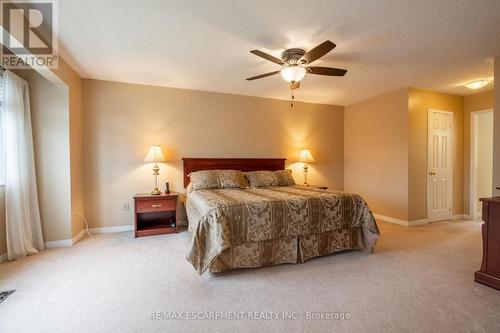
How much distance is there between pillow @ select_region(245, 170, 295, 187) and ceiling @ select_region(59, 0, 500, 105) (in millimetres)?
1599

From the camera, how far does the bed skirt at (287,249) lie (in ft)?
7.92

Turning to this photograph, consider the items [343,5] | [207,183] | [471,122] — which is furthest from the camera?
[471,122]

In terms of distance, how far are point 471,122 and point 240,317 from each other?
18.7 ft

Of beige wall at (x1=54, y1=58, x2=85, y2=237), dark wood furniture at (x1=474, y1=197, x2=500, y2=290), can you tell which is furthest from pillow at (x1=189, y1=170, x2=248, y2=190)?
dark wood furniture at (x1=474, y1=197, x2=500, y2=290)

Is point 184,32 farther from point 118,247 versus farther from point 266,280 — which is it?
point 118,247

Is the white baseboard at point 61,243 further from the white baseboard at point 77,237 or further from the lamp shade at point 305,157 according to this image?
the lamp shade at point 305,157

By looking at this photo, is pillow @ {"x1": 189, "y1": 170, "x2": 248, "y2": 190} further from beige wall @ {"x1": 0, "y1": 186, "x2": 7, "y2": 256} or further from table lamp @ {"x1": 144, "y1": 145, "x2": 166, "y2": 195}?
beige wall @ {"x1": 0, "y1": 186, "x2": 7, "y2": 256}

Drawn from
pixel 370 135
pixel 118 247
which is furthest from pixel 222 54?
pixel 370 135

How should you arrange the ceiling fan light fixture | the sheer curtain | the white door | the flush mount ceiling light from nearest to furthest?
1. the ceiling fan light fixture
2. the sheer curtain
3. the flush mount ceiling light
4. the white door

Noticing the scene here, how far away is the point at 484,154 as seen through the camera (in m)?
4.73

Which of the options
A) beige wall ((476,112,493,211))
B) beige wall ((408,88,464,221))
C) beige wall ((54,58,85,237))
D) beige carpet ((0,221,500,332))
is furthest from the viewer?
beige wall ((476,112,493,211))

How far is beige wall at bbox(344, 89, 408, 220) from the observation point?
165 inches

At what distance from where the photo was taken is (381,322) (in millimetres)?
1667

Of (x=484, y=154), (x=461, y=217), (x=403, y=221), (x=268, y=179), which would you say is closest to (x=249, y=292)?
(x=268, y=179)
